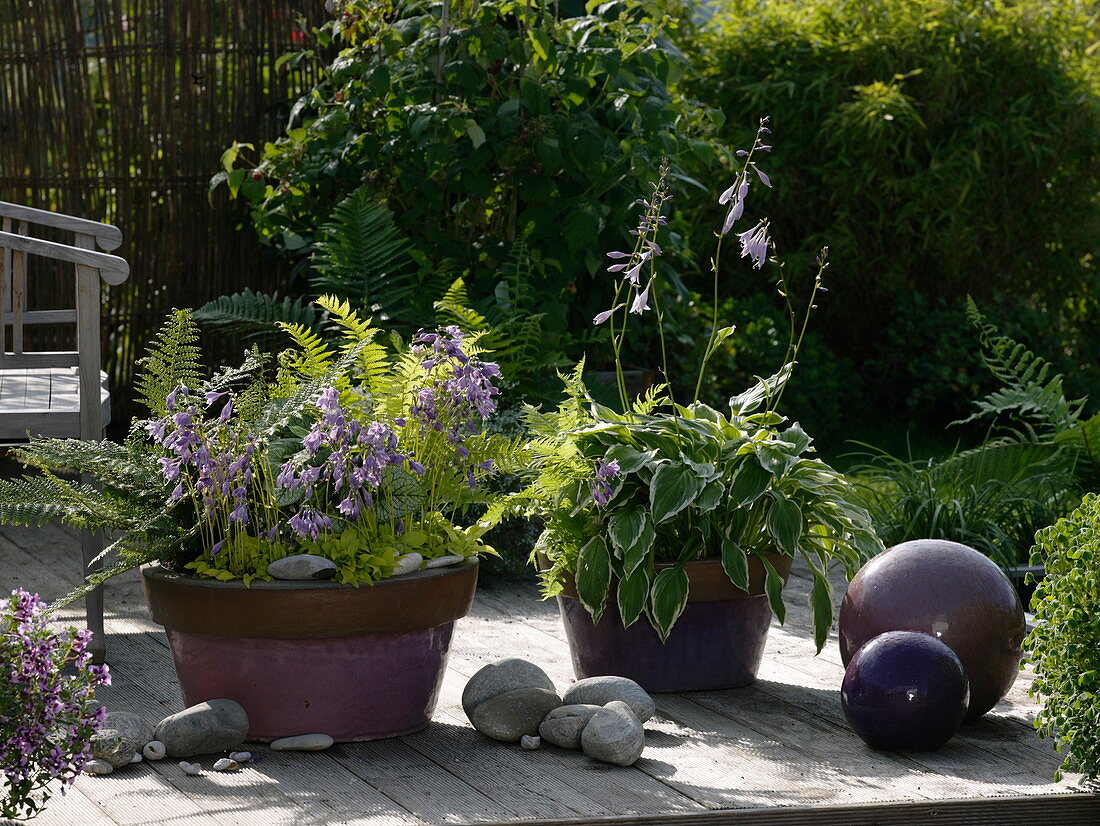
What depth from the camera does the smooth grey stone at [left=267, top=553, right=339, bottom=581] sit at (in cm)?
266

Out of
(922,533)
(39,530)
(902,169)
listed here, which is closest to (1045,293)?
(902,169)

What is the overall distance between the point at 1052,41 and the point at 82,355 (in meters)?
5.61

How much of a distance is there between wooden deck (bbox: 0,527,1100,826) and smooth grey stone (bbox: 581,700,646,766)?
2 cm

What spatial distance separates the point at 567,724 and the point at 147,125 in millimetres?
3419

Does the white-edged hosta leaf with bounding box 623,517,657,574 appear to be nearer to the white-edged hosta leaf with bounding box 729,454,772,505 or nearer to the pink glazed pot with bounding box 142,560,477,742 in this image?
the white-edged hosta leaf with bounding box 729,454,772,505

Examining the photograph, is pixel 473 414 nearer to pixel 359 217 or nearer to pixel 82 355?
pixel 82 355

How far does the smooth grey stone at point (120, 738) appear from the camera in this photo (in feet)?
8.37

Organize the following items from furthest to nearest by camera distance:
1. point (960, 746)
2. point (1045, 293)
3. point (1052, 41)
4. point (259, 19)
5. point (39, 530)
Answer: point (1045, 293), point (1052, 41), point (259, 19), point (39, 530), point (960, 746)

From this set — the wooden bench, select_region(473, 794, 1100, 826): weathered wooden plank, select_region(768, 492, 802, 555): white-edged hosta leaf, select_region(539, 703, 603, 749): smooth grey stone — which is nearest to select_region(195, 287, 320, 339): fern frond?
the wooden bench

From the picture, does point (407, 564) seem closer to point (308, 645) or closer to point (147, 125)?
point (308, 645)

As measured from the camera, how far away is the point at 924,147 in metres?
7.11

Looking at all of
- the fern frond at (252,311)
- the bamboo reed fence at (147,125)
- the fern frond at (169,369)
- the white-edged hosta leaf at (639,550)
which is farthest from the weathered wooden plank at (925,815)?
the bamboo reed fence at (147,125)

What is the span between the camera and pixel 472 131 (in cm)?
448

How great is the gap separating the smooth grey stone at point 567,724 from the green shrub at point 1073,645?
0.87 m
